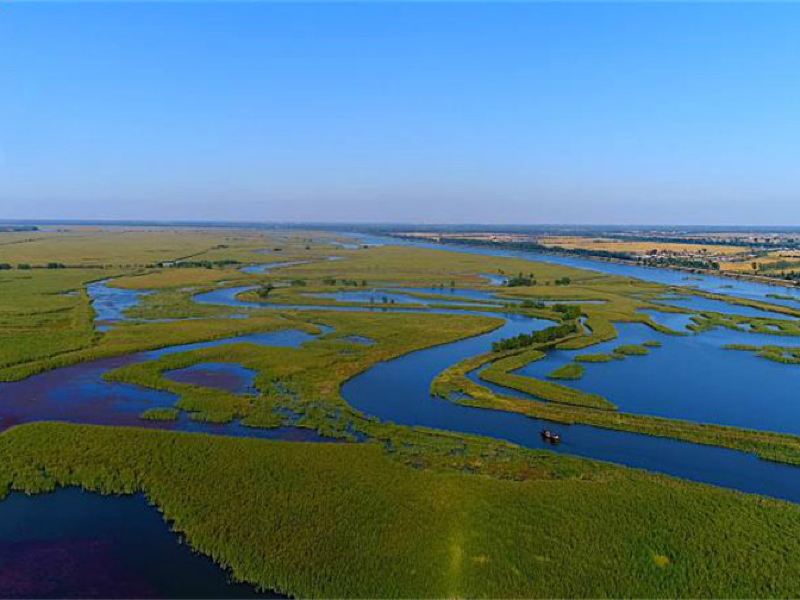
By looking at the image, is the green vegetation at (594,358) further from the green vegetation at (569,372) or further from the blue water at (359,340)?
the blue water at (359,340)

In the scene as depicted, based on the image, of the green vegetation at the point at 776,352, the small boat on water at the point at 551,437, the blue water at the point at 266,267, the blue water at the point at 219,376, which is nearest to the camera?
the small boat on water at the point at 551,437

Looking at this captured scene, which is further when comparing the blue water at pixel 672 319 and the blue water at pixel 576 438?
the blue water at pixel 672 319

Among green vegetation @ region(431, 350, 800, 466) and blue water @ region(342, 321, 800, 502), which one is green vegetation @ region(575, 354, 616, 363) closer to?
green vegetation @ region(431, 350, 800, 466)

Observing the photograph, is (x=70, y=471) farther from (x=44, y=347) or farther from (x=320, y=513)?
(x=44, y=347)

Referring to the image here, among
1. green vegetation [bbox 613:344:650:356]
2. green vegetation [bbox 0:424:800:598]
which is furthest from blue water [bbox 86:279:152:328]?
green vegetation [bbox 613:344:650:356]

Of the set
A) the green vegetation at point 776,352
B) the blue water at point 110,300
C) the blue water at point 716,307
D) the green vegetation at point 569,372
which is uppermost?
the blue water at point 110,300

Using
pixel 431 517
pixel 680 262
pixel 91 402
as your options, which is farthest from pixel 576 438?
pixel 680 262

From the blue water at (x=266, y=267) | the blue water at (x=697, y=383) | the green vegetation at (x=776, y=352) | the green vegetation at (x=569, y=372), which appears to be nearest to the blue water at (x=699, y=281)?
the green vegetation at (x=776, y=352)
